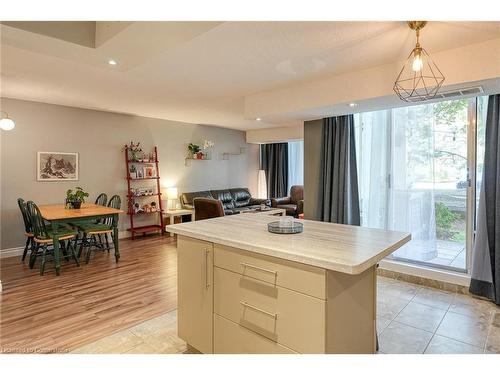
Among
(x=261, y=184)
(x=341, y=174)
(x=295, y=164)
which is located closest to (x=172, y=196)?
(x=261, y=184)

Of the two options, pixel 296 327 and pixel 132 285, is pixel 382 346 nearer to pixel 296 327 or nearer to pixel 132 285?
pixel 296 327

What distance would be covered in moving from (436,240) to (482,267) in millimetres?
575

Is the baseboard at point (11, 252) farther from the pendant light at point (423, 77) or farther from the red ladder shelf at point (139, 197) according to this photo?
the pendant light at point (423, 77)

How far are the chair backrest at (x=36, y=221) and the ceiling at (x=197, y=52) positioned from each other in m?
1.56

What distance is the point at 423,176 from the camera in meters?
3.63

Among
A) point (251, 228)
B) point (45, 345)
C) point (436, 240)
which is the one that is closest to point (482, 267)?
point (436, 240)

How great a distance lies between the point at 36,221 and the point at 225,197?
4.08 meters

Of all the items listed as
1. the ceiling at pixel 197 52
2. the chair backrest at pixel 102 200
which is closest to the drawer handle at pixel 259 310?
the ceiling at pixel 197 52

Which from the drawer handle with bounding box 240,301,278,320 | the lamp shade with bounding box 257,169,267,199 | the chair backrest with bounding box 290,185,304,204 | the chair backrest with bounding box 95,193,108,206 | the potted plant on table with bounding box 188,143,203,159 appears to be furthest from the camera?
the lamp shade with bounding box 257,169,267,199

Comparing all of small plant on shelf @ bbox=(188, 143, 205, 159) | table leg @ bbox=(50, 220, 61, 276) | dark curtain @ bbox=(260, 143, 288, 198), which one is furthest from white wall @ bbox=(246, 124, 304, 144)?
table leg @ bbox=(50, 220, 61, 276)

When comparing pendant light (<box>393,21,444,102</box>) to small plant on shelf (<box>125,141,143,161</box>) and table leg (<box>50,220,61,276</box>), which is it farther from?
small plant on shelf (<box>125,141,143,161</box>)

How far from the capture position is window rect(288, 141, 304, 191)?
8625mm

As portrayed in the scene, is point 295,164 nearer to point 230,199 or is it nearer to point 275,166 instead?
point 275,166

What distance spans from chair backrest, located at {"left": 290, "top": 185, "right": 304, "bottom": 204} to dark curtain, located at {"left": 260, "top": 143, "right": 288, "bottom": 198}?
1.88 feet
